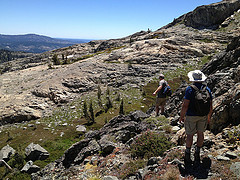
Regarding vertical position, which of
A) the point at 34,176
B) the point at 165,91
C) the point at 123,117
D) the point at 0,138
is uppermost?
the point at 165,91

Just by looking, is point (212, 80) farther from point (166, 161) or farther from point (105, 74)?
point (105, 74)

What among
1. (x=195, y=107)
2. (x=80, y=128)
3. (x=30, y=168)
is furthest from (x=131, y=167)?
(x=80, y=128)

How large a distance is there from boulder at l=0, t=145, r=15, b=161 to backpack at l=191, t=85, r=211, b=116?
26.5 meters

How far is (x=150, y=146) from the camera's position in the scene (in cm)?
916

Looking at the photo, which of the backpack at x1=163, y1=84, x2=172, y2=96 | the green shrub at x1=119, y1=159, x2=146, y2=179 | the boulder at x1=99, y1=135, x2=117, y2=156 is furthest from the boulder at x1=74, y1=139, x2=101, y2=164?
the backpack at x1=163, y1=84, x2=172, y2=96

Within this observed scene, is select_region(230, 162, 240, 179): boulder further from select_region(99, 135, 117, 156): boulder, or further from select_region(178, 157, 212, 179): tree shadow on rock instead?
select_region(99, 135, 117, 156): boulder

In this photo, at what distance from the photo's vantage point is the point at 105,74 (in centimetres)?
5328

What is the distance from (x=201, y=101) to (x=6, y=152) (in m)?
27.5

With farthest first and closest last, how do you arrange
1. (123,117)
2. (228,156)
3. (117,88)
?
1. (117,88)
2. (123,117)
3. (228,156)

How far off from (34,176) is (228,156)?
15.3m

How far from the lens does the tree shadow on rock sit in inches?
226

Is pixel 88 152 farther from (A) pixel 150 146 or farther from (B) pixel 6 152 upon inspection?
(B) pixel 6 152

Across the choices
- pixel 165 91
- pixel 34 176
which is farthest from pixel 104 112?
pixel 165 91

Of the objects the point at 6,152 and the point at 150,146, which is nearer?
the point at 150,146
